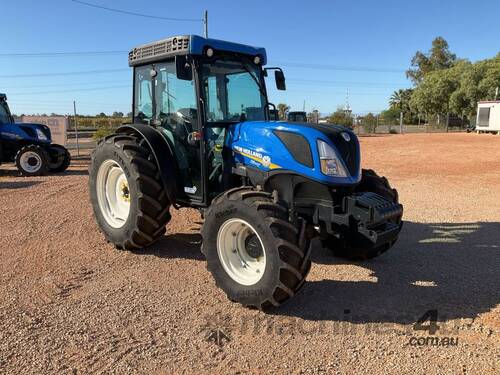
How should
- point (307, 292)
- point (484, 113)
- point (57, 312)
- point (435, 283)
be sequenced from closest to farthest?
1. point (57, 312)
2. point (307, 292)
3. point (435, 283)
4. point (484, 113)

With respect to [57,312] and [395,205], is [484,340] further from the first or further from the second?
[57,312]

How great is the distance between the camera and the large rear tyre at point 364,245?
4793mm

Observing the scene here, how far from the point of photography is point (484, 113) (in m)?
33.8

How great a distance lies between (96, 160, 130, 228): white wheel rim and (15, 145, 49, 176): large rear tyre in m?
8.14

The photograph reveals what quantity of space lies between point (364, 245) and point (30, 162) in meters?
11.7

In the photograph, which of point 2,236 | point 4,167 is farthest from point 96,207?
point 4,167

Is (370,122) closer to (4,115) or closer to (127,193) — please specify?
(4,115)

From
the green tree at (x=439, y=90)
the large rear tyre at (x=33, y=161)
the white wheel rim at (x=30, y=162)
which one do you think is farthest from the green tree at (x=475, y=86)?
the white wheel rim at (x=30, y=162)

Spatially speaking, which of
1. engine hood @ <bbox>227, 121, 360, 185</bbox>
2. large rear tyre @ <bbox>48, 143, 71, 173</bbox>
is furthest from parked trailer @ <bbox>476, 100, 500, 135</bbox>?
engine hood @ <bbox>227, 121, 360, 185</bbox>

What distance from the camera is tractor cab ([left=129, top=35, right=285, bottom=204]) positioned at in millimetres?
4949

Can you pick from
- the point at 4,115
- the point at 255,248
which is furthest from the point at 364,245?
the point at 4,115

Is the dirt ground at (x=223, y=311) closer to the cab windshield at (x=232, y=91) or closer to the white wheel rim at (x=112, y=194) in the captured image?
the white wheel rim at (x=112, y=194)

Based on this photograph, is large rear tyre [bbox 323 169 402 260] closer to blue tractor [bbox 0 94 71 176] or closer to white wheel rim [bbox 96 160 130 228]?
white wheel rim [bbox 96 160 130 228]

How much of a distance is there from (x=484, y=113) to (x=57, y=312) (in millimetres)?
36233
